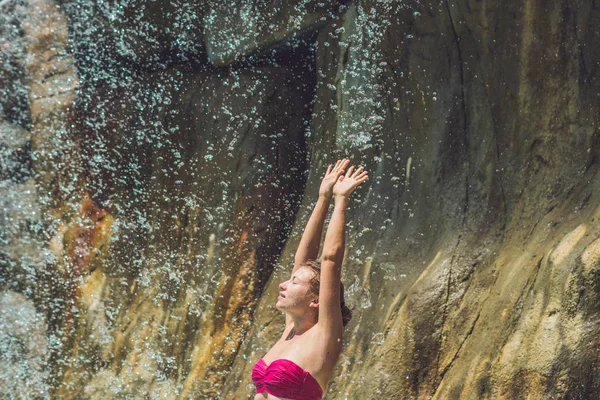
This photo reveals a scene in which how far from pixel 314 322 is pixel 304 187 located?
215 cm

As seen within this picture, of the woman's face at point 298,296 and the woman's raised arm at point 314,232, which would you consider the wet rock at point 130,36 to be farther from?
the woman's face at point 298,296

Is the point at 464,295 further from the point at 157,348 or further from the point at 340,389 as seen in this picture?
the point at 157,348

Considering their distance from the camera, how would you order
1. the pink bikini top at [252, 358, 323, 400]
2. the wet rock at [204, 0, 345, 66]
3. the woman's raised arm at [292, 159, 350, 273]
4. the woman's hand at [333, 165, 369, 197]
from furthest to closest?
the wet rock at [204, 0, 345, 66] < the woman's raised arm at [292, 159, 350, 273] < the woman's hand at [333, 165, 369, 197] < the pink bikini top at [252, 358, 323, 400]

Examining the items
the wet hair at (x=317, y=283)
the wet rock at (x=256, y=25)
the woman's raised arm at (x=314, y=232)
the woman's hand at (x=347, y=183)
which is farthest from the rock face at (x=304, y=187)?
the woman's hand at (x=347, y=183)

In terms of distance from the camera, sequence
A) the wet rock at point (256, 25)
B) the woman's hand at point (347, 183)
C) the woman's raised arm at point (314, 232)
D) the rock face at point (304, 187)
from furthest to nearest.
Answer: the wet rock at point (256, 25)
the rock face at point (304, 187)
the woman's raised arm at point (314, 232)
the woman's hand at point (347, 183)

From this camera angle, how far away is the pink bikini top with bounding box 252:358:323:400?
315 cm

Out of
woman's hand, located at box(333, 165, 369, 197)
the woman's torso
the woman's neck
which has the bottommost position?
the woman's torso

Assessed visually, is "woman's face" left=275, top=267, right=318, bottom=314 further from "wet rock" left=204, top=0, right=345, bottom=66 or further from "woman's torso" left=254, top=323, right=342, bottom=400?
"wet rock" left=204, top=0, right=345, bottom=66

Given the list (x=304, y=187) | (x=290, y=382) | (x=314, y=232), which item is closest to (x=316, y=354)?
(x=290, y=382)

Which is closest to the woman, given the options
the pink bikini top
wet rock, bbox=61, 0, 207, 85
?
the pink bikini top

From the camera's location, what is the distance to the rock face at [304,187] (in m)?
3.69

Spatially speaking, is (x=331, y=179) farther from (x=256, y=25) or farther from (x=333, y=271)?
(x=256, y=25)

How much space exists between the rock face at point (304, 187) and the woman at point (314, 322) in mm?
753

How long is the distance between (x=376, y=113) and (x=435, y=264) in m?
1.08
